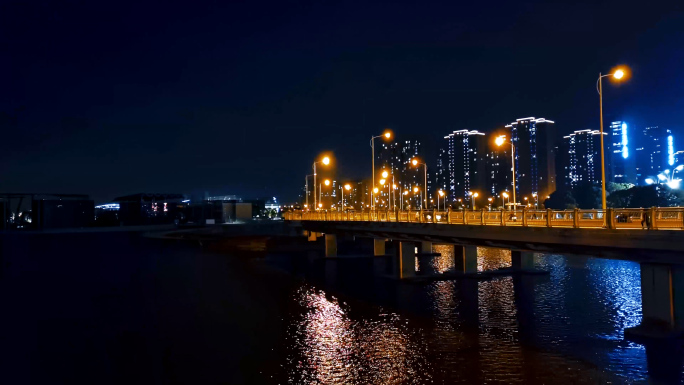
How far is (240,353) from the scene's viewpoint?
102 ft

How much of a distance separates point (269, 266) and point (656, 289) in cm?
5701

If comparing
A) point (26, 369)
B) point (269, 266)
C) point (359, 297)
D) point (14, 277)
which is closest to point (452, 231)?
point (359, 297)

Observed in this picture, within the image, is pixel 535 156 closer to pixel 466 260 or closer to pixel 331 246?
pixel 331 246

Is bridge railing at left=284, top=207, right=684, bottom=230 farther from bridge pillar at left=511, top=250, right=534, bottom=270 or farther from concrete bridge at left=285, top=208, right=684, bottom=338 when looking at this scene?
bridge pillar at left=511, top=250, right=534, bottom=270

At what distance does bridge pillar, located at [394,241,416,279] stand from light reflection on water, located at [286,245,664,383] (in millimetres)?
3021

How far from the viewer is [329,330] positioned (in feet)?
122

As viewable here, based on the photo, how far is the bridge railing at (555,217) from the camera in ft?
89.8

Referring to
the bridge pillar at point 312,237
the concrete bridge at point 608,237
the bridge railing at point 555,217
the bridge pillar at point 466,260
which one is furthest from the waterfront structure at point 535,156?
the concrete bridge at point 608,237

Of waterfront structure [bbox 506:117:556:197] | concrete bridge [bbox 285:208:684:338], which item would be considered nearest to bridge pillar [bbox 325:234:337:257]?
concrete bridge [bbox 285:208:684:338]

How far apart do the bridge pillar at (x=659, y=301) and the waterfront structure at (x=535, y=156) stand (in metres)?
142

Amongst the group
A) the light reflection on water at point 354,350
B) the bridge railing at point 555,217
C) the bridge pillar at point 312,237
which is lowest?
the light reflection on water at point 354,350

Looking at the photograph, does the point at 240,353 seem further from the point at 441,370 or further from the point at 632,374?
the point at 632,374

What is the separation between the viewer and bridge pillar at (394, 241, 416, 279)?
59188 millimetres

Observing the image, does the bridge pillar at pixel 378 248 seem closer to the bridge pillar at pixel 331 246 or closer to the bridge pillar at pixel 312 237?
the bridge pillar at pixel 331 246
